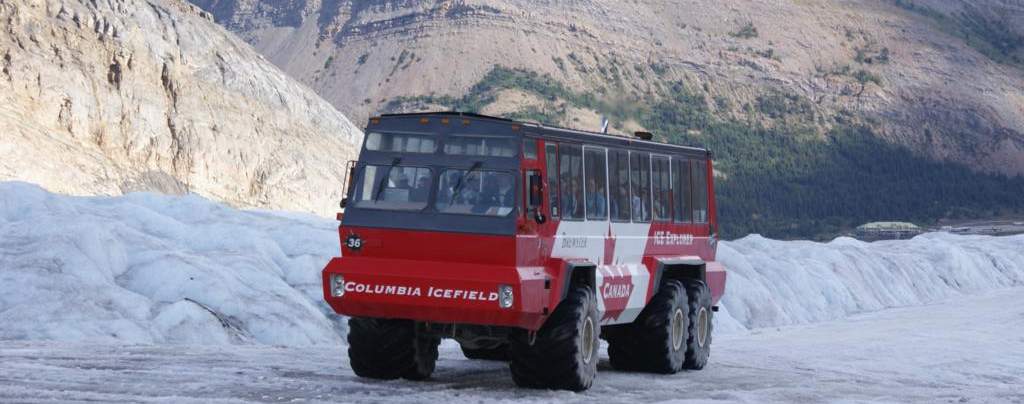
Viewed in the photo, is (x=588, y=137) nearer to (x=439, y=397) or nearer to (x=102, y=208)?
(x=439, y=397)

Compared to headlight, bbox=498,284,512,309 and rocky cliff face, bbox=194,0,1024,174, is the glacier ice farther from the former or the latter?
rocky cliff face, bbox=194,0,1024,174

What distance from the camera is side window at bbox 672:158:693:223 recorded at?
1856 cm

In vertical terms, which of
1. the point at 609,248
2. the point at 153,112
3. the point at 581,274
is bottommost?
the point at 581,274

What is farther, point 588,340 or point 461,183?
point 588,340

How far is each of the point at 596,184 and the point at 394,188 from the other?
2566mm

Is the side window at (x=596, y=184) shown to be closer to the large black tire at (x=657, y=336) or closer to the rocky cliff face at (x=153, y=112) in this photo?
the large black tire at (x=657, y=336)

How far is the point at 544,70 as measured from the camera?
173000mm

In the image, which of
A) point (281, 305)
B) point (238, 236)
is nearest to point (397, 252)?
point (281, 305)

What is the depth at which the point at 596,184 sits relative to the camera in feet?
52.1

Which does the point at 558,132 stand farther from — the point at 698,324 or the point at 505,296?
the point at 698,324

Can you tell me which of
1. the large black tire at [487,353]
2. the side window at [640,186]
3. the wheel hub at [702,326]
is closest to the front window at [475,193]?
the side window at [640,186]

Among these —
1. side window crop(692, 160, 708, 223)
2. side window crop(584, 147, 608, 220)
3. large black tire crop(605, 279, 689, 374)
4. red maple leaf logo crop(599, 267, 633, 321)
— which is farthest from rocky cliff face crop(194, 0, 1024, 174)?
side window crop(584, 147, 608, 220)

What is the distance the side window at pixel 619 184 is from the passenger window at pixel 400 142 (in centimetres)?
262

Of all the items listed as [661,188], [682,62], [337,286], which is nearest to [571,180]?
[337,286]
